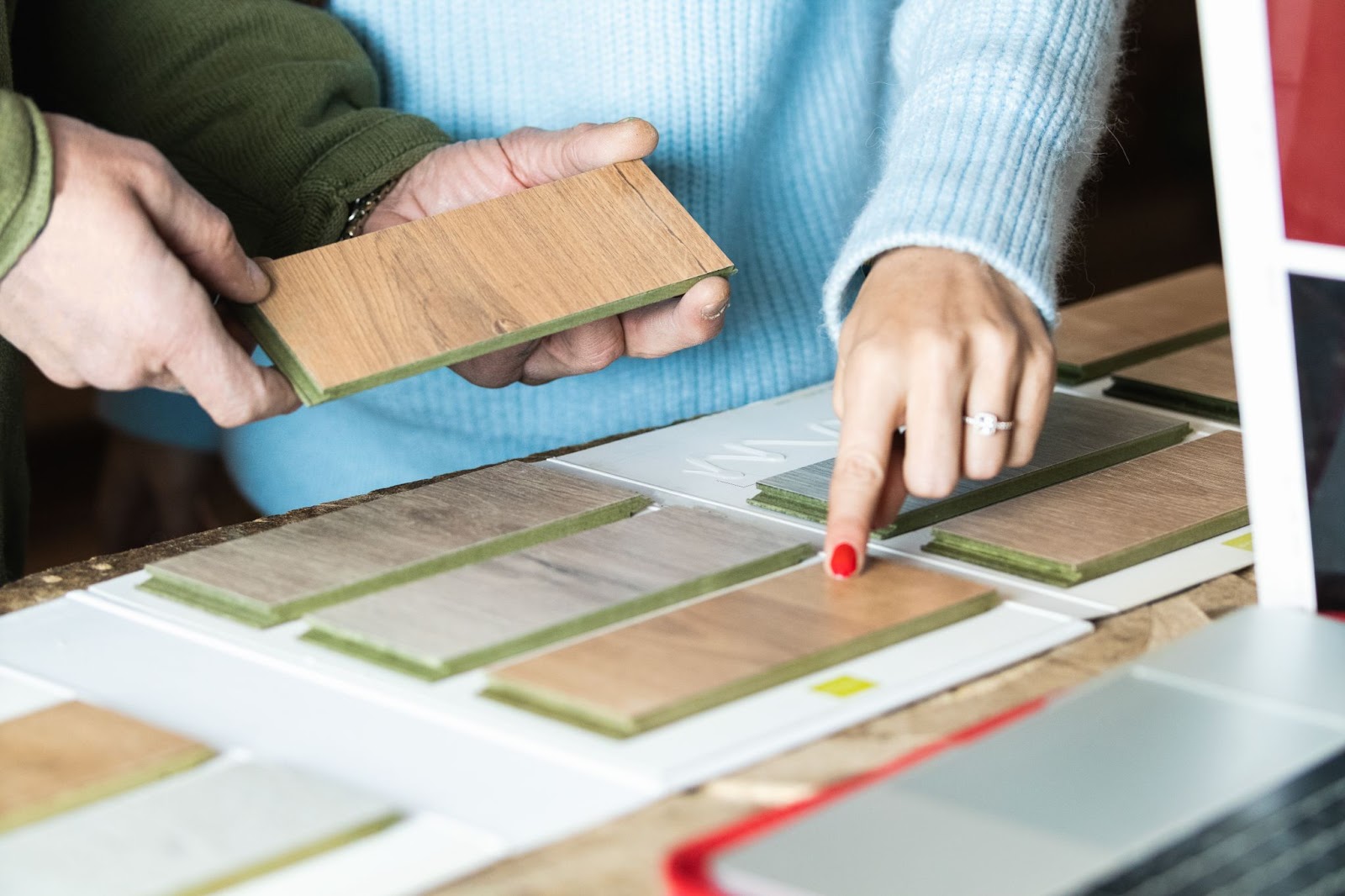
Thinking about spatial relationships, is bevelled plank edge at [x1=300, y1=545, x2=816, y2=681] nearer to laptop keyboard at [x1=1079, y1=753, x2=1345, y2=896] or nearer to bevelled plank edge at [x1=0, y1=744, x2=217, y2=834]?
bevelled plank edge at [x1=0, y1=744, x2=217, y2=834]

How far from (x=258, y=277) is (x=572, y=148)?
1.10ft

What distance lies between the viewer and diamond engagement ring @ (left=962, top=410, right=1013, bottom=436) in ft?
3.05

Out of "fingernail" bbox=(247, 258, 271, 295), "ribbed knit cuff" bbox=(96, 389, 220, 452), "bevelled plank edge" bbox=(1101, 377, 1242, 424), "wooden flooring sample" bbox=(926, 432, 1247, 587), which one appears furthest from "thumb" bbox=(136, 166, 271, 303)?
"ribbed knit cuff" bbox=(96, 389, 220, 452)

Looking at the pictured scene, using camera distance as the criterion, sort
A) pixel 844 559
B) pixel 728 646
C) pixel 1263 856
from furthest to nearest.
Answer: pixel 844 559, pixel 728 646, pixel 1263 856

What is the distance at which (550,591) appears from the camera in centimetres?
87

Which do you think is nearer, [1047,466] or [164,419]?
[1047,466]

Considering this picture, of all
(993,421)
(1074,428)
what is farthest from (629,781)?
(1074,428)

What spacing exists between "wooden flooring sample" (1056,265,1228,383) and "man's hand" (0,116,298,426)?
0.75 m

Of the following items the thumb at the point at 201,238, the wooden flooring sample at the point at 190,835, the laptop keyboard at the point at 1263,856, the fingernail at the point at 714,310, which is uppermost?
the thumb at the point at 201,238

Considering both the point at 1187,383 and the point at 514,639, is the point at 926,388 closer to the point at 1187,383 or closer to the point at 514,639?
the point at 514,639

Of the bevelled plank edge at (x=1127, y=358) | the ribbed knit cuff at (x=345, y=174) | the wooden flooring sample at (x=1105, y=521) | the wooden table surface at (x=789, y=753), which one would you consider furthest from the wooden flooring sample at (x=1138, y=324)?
the ribbed knit cuff at (x=345, y=174)

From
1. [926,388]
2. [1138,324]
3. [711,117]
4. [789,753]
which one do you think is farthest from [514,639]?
[1138,324]

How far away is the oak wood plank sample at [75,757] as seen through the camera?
0.65 m

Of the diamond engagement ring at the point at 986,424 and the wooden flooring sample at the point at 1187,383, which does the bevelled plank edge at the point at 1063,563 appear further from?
the wooden flooring sample at the point at 1187,383
